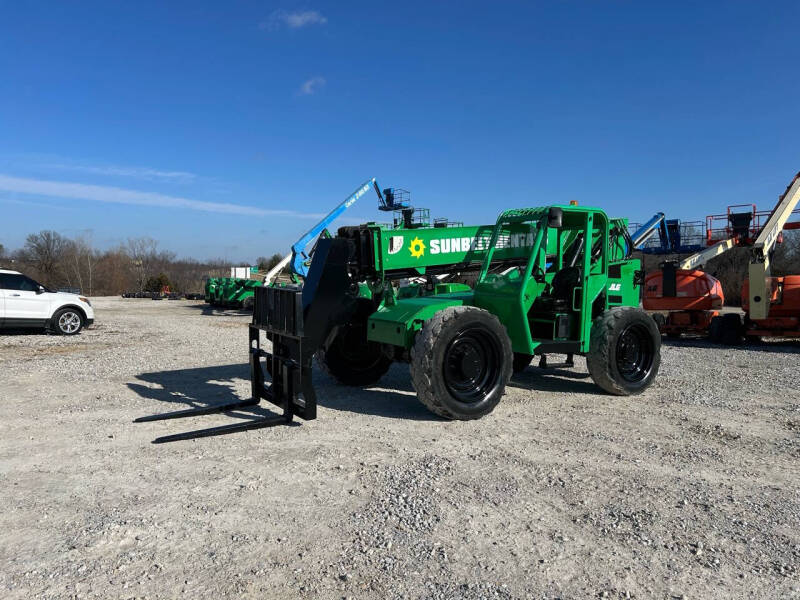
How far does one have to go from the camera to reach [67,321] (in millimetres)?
15695

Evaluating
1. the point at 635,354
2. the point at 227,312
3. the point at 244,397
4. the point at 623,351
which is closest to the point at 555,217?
the point at 623,351

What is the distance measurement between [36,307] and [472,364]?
13.2 meters

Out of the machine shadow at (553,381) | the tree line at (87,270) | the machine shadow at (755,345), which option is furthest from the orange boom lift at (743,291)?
the tree line at (87,270)

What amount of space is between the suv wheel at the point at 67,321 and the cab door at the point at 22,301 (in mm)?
283

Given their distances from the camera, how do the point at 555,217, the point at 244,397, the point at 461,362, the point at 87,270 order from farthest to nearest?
1. the point at 87,270
2. the point at 244,397
3. the point at 555,217
4. the point at 461,362

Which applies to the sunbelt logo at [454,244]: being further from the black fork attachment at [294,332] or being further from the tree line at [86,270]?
the tree line at [86,270]

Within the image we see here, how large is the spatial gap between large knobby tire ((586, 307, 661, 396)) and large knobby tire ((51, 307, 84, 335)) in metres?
13.6

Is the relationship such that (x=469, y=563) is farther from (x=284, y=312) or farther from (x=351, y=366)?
(x=351, y=366)

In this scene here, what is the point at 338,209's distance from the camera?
2472cm

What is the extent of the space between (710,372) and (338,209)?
17185mm

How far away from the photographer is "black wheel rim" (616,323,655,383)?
8383 millimetres

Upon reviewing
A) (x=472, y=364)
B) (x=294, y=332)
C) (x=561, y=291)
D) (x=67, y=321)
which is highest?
(x=561, y=291)

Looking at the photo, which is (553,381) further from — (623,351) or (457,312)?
(457,312)

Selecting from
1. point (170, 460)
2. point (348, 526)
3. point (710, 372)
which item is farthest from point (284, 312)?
point (710, 372)
